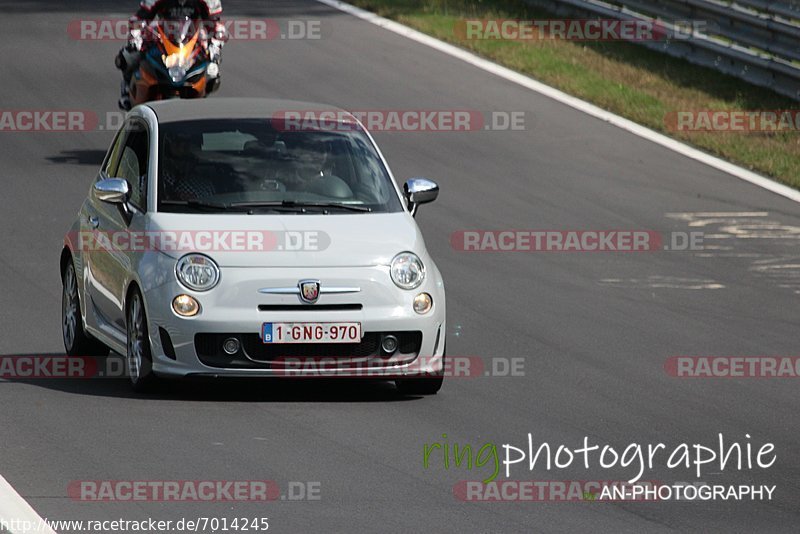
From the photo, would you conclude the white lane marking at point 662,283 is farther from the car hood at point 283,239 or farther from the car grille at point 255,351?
the car grille at point 255,351

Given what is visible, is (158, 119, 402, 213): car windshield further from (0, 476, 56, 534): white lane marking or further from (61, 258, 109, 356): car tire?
(0, 476, 56, 534): white lane marking

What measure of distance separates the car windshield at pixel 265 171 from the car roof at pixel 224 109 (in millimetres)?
103

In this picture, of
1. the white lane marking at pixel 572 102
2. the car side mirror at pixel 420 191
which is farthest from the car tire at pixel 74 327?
the white lane marking at pixel 572 102

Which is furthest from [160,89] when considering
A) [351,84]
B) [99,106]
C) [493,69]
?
[493,69]

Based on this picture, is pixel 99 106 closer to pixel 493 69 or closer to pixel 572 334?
pixel 493 69

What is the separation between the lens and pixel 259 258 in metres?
10.4

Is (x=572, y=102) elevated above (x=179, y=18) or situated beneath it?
situated beneath

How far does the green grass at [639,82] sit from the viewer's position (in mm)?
20062

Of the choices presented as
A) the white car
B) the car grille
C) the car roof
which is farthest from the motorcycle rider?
the car grille

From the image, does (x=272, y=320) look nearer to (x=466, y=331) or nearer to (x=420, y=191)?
(x=420, y=191)

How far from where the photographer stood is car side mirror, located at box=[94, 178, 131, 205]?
10914 millimetres

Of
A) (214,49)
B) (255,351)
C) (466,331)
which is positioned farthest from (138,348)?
(214,49)

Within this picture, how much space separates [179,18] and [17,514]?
12395 millimetres

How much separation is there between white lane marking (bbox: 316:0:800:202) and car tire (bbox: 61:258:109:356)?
860 cm
